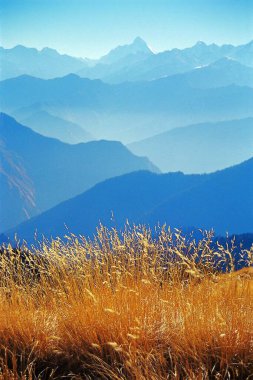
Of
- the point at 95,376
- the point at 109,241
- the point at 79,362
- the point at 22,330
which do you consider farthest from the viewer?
the point at 109,241

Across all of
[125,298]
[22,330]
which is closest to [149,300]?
[125,298]

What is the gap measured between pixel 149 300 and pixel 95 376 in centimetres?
84

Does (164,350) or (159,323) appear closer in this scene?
(164,350)

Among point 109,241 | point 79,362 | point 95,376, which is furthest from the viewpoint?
point 109,241

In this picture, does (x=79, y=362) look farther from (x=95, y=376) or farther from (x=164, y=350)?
(x=164, y=350)

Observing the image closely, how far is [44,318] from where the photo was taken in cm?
474

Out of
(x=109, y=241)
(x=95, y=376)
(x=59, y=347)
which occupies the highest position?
(x=109, y=241)

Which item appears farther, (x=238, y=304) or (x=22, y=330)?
(x=22, y=330)

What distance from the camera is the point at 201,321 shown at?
4.02 metres

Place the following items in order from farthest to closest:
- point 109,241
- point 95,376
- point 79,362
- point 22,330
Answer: point 109,241 < point 22,330 < point 79,362 < point 95,376

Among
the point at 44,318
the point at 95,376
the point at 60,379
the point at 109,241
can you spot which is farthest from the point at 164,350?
the point at 109,241

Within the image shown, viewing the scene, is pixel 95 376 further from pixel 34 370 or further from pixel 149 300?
pixel 149 300

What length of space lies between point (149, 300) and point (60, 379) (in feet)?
3.25

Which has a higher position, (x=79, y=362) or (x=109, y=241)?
(x=109, y=241)
